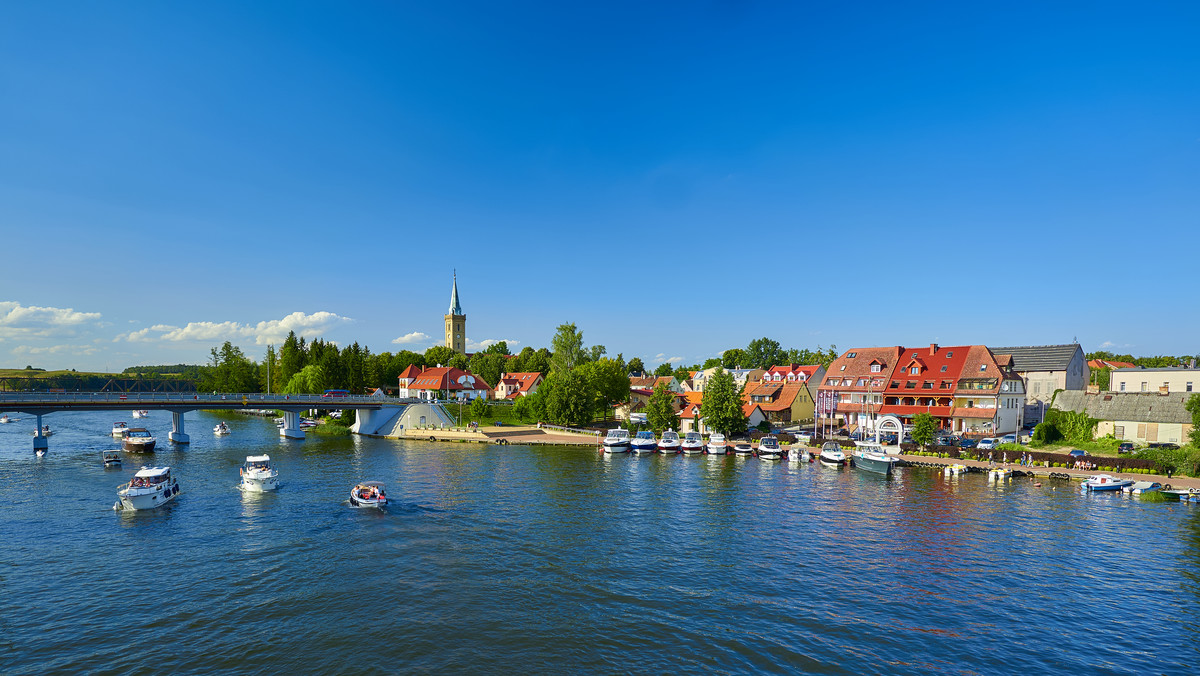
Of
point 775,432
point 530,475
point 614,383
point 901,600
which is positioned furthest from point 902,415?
point 901,600

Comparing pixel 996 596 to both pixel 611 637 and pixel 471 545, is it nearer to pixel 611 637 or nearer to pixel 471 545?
pixel 611 637

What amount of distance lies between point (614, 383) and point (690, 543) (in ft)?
261

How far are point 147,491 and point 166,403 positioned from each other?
2069 inches

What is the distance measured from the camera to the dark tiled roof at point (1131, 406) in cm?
6894

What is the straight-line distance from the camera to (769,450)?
78188mm

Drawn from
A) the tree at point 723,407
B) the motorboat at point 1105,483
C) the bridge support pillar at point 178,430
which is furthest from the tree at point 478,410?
the motorboat at point 1105,483

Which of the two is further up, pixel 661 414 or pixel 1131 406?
pixel 1131 406

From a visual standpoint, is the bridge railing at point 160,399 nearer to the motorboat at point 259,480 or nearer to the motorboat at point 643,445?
the motorboat at point 259,480

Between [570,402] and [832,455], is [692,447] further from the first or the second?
[570,402]

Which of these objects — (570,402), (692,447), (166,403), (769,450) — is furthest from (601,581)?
(166,403)

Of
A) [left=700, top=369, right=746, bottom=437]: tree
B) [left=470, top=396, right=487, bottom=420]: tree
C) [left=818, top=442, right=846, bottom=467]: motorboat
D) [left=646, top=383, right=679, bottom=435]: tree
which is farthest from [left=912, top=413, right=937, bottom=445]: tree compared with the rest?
[left=470, top=396, right=487, bottom=420]: tree

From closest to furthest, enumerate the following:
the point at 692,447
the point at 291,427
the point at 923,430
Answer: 1. the point at 923,430
2. the point at 692,447
3. the point at 291,427

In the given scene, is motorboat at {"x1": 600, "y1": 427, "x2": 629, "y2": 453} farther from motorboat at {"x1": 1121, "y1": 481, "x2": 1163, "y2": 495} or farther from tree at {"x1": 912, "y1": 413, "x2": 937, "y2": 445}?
motorboat at {"x1": 1121, "y1": 481, "x2": 1163, "y2": 495}

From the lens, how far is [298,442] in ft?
320
